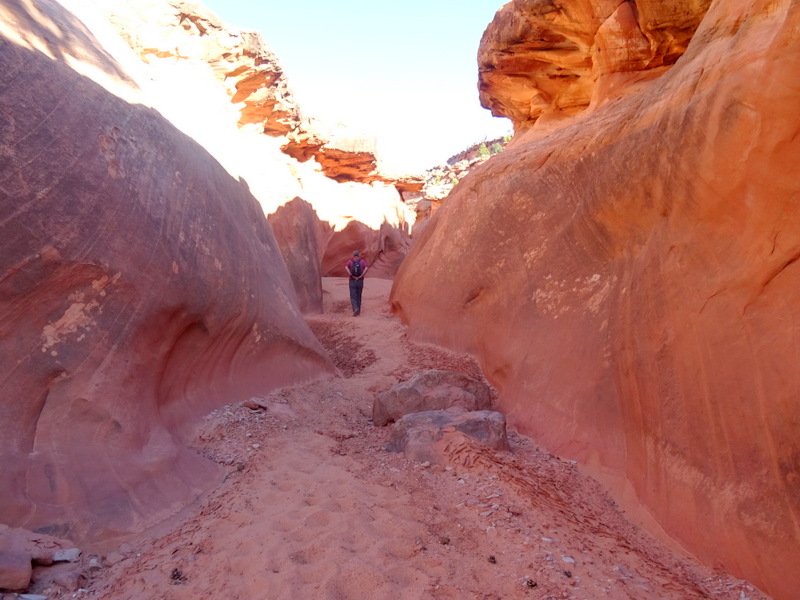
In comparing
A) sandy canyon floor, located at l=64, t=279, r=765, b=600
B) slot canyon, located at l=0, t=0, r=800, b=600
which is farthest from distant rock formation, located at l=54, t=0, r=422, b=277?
sandy canyon floor, located at l=64, t=279, r=765, b=600

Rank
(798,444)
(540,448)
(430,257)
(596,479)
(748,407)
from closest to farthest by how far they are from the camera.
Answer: (798,444)
(748,407)
(596,479)
(540,448)
(430,257)

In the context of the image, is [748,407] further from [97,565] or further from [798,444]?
[97,565]

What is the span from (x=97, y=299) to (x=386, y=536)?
2415mm

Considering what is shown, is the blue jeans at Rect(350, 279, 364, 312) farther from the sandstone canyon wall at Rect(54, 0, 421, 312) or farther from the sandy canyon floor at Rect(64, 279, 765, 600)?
the sandy canyon floor at Rect(64, 279, 765, 600)

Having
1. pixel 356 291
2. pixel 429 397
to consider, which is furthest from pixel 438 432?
pixel 356 291

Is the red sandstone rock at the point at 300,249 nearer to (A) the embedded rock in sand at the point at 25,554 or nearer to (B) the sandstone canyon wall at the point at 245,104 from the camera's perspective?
(B) the sandstone canyon wall at the point at 245,104

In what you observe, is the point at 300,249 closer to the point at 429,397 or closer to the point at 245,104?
the point at 245,104

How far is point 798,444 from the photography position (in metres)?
2.76

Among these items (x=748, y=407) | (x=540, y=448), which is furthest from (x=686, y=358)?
(x=540, y=448)

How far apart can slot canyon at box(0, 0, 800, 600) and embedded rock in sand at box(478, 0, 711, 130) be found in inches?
97.9

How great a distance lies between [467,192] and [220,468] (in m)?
5.03

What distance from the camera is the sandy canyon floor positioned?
2546 millimetres

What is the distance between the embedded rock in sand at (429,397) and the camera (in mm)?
5027

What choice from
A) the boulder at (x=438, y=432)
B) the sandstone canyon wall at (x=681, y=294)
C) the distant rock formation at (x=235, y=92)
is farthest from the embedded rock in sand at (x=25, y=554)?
the distant rock formation at (x=235, y=92)
